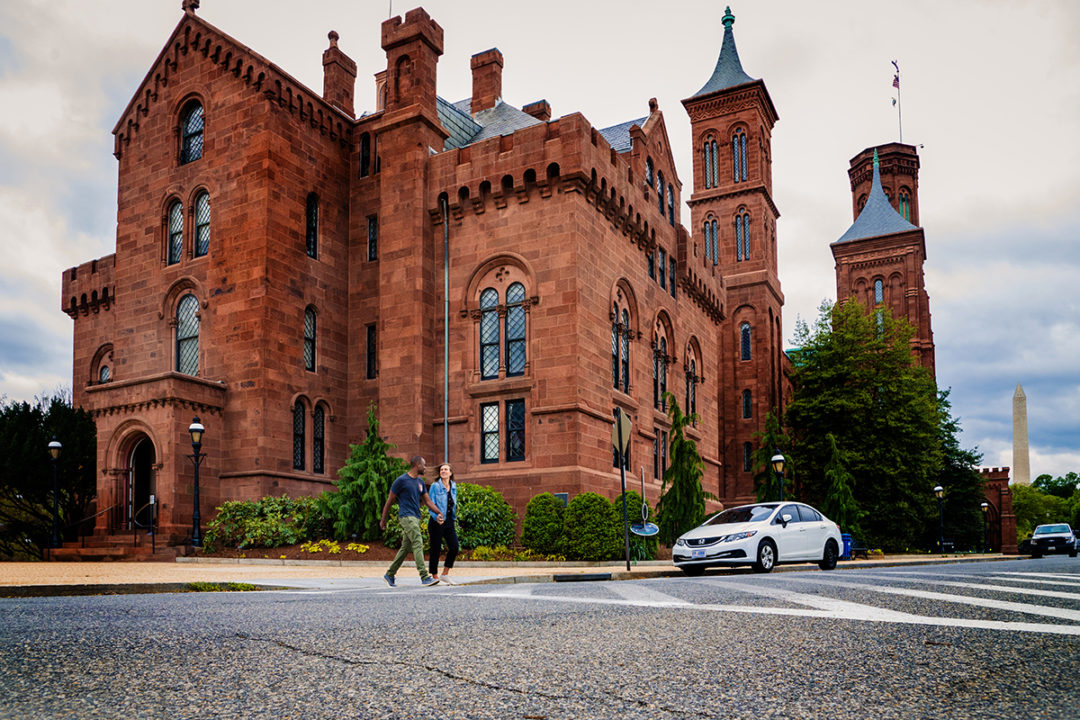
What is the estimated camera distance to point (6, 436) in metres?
27.7

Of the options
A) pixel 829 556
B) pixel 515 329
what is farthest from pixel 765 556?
pixel 515 329

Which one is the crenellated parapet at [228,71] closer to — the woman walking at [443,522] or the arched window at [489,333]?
the arched window at [489,333]

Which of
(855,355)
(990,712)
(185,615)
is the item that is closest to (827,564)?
(185,615)

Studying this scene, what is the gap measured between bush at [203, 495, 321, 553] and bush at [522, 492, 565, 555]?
5897 millimetres

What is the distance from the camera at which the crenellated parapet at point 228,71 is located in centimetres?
2938

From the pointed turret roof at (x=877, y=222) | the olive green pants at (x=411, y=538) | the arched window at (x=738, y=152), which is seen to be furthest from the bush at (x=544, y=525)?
the pointed turret roof at (x=877, y=222)

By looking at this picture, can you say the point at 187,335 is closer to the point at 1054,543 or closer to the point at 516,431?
the point at 516,431

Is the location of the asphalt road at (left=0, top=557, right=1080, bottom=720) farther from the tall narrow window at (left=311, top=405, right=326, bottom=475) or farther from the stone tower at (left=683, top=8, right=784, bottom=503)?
the stone tower at (left=683, top=8, right=784, bottom=503)

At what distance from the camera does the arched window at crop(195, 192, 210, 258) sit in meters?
30.1

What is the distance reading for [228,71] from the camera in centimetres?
3017

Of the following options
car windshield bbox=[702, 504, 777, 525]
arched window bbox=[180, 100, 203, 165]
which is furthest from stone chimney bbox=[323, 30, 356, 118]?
car windshield bbox=[702, 504, 777, 525]

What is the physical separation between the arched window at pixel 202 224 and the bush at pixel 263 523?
30.3 feet

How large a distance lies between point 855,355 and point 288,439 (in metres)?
30.1

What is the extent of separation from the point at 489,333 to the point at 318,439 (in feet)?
21.4
